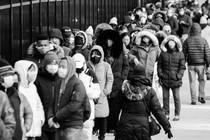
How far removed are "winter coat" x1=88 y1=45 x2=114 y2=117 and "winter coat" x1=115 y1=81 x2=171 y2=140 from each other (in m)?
4.41

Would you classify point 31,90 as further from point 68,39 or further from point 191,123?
point 191,123

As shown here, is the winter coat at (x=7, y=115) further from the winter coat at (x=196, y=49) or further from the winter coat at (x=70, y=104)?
the winter coat at (x=196, y=49)

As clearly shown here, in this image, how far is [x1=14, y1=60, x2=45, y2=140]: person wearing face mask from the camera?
13219mm

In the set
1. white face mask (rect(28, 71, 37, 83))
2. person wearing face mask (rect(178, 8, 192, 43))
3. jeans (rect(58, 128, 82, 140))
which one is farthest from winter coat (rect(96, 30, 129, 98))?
person wearing face mask (rect(178, 8, 192, 43))

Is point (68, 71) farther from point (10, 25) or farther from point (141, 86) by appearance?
point (10, 25)

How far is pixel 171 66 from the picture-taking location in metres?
21.3

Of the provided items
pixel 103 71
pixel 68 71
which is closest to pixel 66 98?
pixel 68 71

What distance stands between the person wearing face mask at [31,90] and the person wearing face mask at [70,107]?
21cm

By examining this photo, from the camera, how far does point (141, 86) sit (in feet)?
42.9

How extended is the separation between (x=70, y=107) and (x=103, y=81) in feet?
14.5

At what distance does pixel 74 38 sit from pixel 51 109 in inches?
213

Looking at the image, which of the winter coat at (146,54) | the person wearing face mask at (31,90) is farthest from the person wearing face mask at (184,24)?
the person wearing face mask at (31,90)

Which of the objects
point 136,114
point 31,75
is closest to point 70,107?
point 31,75

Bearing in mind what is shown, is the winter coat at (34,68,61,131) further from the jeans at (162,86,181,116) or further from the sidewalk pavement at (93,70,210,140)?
the jeans at (162,86,181,116)
